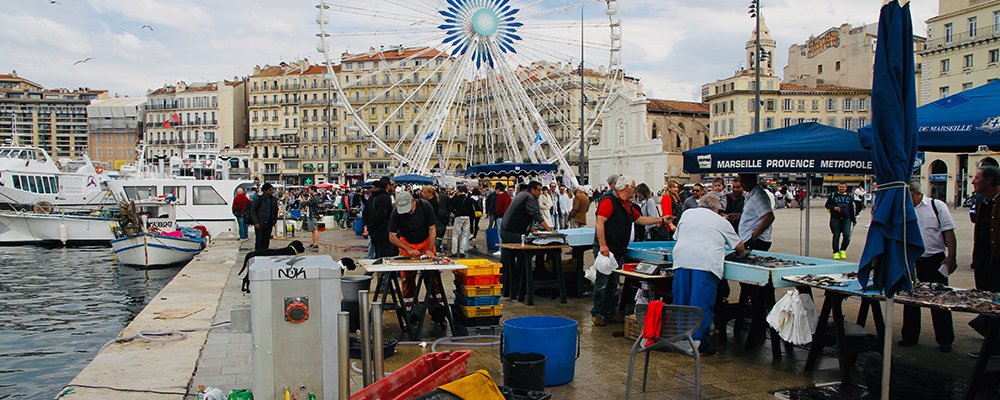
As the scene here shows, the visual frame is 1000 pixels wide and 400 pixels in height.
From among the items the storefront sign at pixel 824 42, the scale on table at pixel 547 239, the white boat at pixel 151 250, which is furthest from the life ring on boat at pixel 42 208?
the storefront sign at pixel 824 42

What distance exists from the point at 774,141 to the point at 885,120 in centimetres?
396

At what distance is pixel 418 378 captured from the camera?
16.0ft

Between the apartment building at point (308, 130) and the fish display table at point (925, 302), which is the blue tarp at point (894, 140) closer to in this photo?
the fish display table at point (925, 302)

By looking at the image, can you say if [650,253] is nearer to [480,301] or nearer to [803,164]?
[803,164]

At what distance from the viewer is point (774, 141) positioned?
8.52 m

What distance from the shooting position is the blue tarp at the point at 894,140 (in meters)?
4.61

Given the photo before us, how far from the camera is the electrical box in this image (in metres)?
4.62

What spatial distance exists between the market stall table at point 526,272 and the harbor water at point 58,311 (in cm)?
563

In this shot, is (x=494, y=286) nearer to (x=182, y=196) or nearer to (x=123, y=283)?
(x=123, y=283)

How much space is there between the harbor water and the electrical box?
4.98 m

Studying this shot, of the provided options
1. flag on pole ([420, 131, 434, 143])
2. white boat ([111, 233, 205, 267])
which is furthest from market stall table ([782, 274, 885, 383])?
flag on pole ([420, 131, 434, 143])

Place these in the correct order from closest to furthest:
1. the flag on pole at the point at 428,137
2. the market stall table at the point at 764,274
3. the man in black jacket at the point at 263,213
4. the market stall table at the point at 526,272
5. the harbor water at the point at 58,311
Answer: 1. the market stall table at the point at 764,274
2. the harbor water at the point at 58,311
3. the market stall table at the point at 526,272
4. the man in black jacket at the point at 263,213
5. the flag on pole at the point at 428,137

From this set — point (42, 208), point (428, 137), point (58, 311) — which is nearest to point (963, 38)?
point (428, 137)

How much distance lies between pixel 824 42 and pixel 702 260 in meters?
81.4
